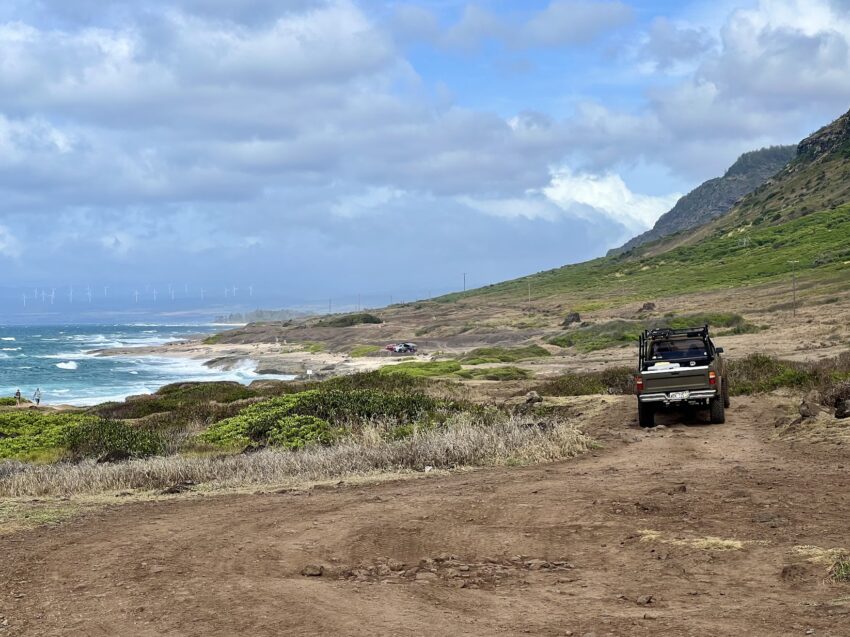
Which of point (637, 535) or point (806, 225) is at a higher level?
point (806, 225)

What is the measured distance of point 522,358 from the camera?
2095 inches

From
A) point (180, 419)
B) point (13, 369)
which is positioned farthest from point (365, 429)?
point (13, 369)

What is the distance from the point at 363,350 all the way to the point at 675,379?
6596cm

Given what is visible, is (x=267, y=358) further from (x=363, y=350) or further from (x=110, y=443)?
(x=110, y=443)

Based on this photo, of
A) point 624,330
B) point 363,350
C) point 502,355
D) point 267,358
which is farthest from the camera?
point 267,358

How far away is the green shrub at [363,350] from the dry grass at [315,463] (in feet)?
206

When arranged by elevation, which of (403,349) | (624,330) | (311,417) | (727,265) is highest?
(727,265)

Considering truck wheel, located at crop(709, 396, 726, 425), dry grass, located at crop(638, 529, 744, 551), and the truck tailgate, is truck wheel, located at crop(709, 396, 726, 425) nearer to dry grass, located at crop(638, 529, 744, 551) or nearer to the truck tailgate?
the truck tailgate

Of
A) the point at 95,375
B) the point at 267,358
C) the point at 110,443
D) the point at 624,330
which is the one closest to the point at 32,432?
the point at 110,443

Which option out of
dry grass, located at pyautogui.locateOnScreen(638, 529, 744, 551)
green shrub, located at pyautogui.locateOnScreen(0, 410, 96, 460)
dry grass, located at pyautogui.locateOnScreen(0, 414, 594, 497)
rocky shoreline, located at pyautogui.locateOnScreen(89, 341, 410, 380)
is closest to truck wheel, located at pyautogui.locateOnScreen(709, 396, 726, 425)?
dry grass, located at pyautogui.locateOnScreen(0, 414, 594, 497)

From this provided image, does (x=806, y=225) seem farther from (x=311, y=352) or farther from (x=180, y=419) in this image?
(x=180, y=419)

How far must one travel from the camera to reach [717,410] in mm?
17984

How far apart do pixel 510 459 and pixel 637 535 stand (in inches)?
218

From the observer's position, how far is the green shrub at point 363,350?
80188mm
